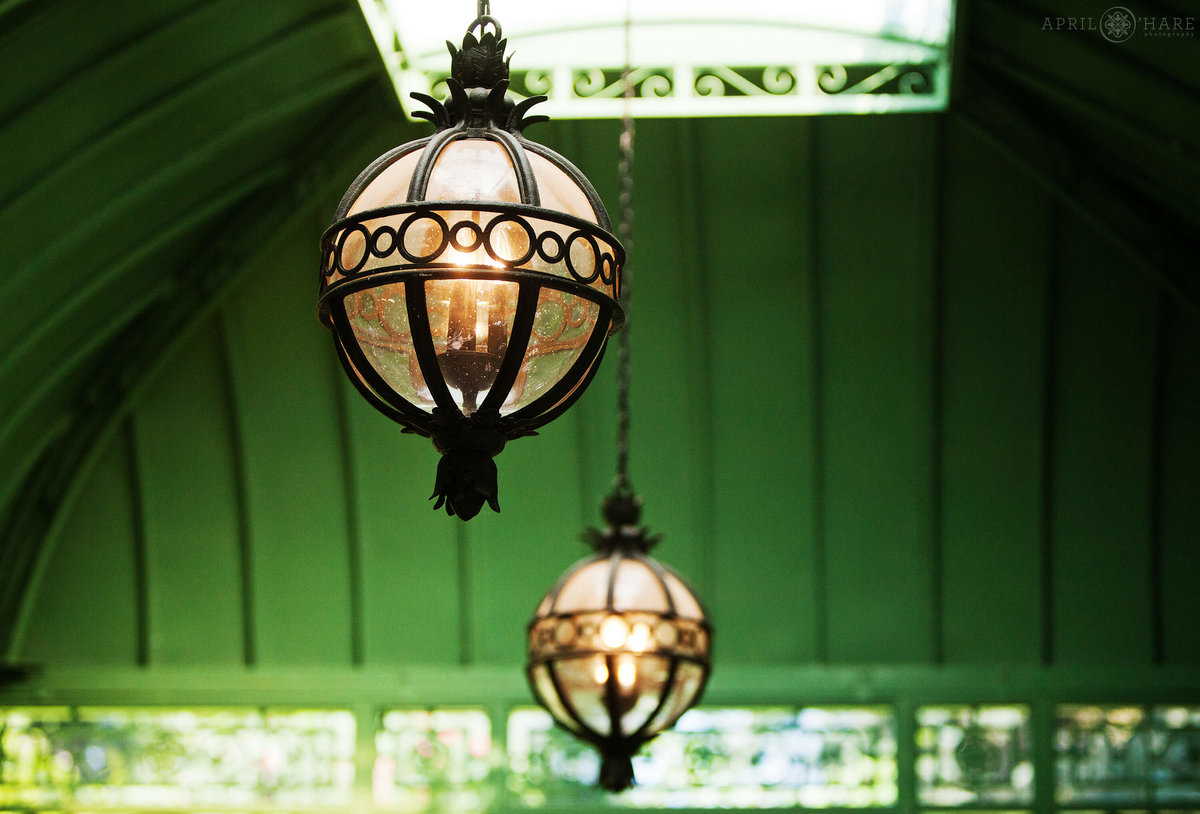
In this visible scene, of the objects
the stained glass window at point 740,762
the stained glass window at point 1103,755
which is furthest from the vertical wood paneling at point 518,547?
the stained glass window at point 1103,755

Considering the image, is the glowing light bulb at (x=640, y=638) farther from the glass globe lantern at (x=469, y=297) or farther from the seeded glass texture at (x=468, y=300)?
the seeded glass texture at (x=468, y=300)

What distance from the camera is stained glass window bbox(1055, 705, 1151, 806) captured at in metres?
7.18

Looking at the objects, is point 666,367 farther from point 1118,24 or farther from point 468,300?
point 468,300

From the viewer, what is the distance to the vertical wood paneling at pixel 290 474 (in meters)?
7.57

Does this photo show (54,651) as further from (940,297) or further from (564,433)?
(940,297)

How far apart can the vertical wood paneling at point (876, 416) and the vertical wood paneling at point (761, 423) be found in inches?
5.6

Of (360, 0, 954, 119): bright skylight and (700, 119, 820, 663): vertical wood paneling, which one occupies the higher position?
(360, 0, 954, 119): bright skylight

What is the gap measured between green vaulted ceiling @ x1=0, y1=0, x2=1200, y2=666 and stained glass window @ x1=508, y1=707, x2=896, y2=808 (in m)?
0.37

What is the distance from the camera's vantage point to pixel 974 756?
733 cm

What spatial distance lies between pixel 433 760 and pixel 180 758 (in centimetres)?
141

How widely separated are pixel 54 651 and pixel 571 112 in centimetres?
426

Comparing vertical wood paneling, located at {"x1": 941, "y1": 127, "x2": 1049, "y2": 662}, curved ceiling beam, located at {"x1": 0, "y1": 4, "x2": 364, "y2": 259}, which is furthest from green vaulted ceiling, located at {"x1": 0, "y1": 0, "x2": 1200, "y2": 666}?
curved ceiling beam, located at {"x1": 0, "y1": 4, "x2": 364, "y2": 259}

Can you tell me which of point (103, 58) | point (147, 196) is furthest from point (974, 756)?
point (103, 58)

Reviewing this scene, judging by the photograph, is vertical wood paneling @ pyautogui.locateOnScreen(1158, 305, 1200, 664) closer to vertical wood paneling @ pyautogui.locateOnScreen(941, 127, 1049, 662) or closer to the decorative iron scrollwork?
vertical wood paneling @ pyautogui.locateOnScreen(941, 127, 1049, 662)
